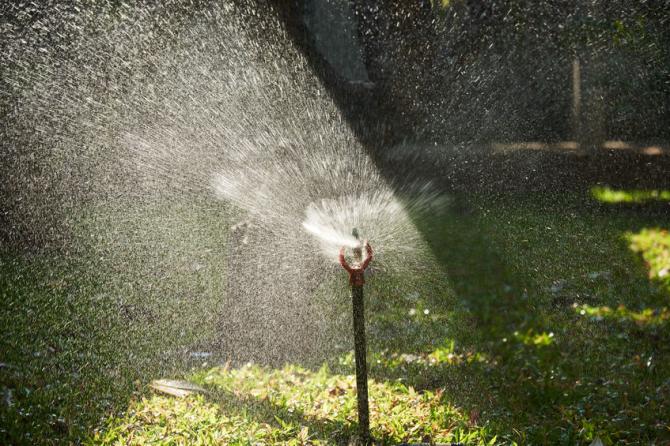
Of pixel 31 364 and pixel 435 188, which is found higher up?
pixel 435 188

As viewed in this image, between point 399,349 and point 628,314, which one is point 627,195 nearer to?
point 628,314

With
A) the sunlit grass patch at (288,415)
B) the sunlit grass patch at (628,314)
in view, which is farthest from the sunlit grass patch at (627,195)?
the sunlit grass patch at (288,415)

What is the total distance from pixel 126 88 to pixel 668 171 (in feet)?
19.2

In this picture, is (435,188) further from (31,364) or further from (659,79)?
(31,364)

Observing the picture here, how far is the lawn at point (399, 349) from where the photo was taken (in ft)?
9.66

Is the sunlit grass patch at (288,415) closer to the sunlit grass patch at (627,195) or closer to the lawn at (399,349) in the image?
the lawn at (399,349)

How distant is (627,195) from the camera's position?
6.74 meters

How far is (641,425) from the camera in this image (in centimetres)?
284

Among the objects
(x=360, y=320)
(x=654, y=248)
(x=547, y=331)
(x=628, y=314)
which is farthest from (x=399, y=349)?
(x=654, y=248)

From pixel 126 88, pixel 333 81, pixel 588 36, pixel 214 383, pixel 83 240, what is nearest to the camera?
Answer: pixel 214 383

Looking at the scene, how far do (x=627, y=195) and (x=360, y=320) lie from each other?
17.1 feet

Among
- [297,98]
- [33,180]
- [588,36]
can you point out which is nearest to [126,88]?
[33,180]

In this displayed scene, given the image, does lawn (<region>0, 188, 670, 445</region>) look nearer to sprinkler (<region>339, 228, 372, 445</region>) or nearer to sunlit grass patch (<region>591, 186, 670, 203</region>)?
sprinkler (<region>339, 228, 372, 445</region>)

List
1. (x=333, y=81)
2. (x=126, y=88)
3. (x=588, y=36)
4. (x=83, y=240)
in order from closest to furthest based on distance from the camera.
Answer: (x=83, y=240) < (x=126, y=88) < (x=333, y=81) < (x=588, y=36)
